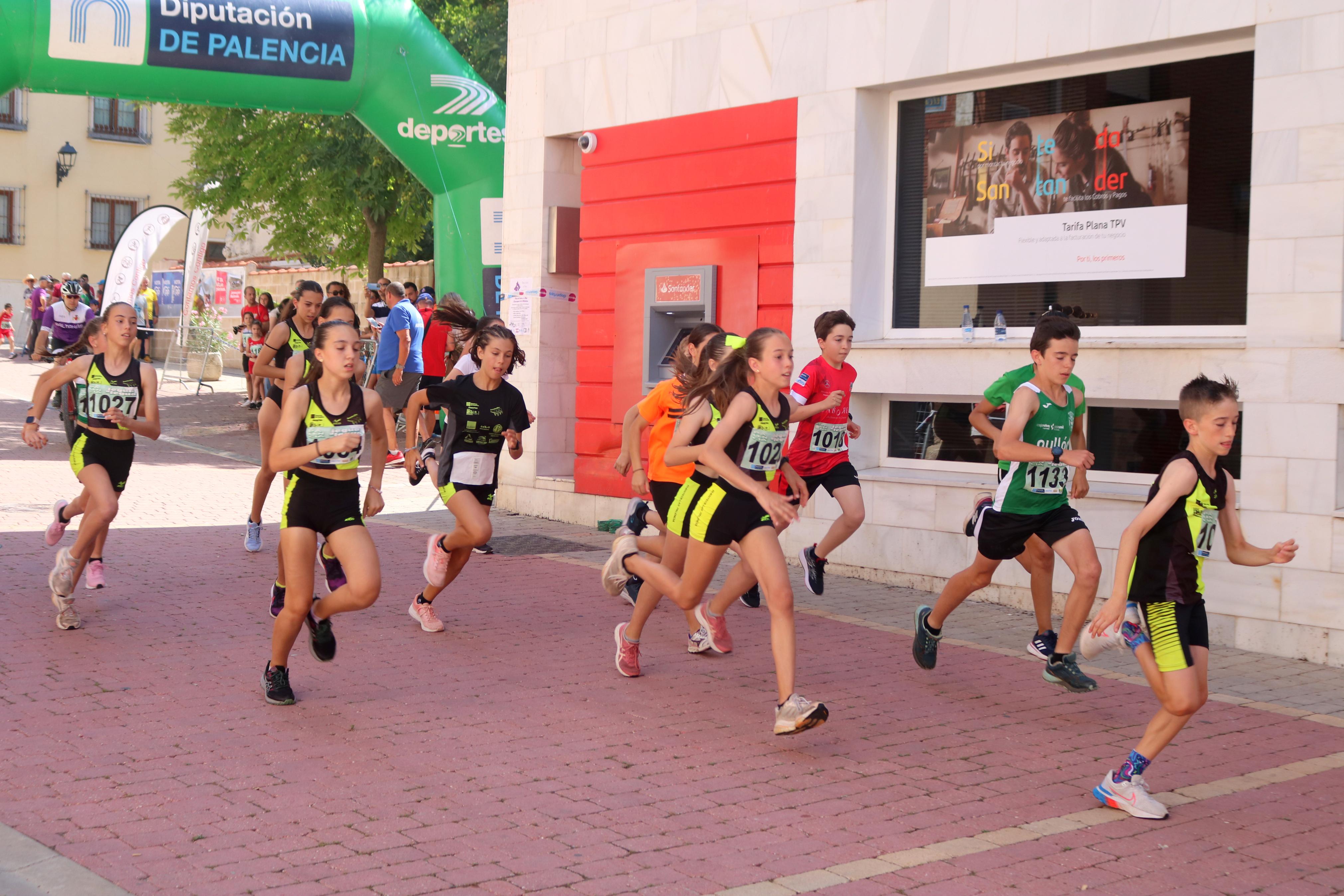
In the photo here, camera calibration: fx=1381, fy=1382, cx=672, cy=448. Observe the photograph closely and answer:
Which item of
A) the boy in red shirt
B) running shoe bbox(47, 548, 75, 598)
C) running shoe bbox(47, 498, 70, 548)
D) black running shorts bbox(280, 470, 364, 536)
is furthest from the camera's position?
running shoe bbox(47, 498, 70, 548)

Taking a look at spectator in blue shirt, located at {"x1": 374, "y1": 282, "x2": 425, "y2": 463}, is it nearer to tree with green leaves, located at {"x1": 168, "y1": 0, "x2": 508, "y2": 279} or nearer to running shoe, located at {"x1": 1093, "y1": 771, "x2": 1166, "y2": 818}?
tree with green leaves, located at {"x1": 168, "y1": 0, "x2": 508, "y2": 279}

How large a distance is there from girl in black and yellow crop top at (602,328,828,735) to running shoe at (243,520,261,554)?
5.07 metres

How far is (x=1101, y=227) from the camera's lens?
9.05 meters

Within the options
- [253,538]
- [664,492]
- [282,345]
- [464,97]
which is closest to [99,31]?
[464,97]

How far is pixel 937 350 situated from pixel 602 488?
12.5ft

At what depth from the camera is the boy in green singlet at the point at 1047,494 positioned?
20.9ft

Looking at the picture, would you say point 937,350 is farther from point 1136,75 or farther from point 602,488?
point 602,488

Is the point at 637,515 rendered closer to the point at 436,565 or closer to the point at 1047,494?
the point at 436,565

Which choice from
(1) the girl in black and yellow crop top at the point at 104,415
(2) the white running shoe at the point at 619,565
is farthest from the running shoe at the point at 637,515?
(1) the girl in black and yellow crop top at the point at 104,415

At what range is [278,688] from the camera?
6160 mm

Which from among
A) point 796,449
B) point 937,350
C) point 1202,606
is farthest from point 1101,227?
point 1202,606

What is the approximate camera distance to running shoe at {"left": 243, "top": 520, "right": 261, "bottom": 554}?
10516 millimetres

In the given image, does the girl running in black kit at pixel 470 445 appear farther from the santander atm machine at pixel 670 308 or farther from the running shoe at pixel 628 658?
the santander atm machine at pixel 670 308

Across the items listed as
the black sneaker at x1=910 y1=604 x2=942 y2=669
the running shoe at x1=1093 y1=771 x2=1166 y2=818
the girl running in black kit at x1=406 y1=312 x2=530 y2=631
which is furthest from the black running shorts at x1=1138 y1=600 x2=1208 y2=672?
the girl running in black kit at x1=406 y1=312 x2=530 y2=631
